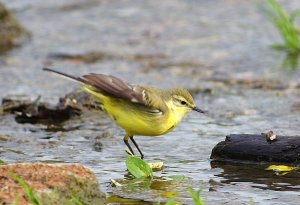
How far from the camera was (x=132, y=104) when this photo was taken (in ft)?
24.8

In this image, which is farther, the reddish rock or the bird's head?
the bird's head

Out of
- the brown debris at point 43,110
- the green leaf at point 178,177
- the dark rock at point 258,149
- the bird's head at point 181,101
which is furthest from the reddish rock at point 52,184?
the brown debris at point 43,110

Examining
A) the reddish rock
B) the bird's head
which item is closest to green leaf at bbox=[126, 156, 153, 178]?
the reddish rock

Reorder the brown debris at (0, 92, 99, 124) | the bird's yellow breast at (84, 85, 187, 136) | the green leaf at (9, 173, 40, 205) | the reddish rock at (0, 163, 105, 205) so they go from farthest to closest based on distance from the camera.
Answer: the brown debris at (0, 92, 99, 124) → the bird's yellow breast at (84, 85, 187, 136) → the reddish rock at (0, 163, 105, 205) → the green leaf at (9, 173, 40, 205)

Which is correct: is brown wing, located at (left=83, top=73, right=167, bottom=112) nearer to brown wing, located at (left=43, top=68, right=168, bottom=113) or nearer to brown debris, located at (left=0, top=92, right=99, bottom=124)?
brown wing, located at (left=43, top=68, right=168, bottom=113)

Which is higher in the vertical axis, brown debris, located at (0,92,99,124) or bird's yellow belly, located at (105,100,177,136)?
bird's yellow belly, located at (105,100,177,136)

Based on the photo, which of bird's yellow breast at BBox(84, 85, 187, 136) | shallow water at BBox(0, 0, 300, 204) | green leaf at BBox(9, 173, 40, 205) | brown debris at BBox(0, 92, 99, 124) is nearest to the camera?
green leaf at BBox(9, 173, 40, 205)

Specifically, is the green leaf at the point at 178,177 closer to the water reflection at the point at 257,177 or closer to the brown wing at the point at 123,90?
the water reflection at the point at 257,177

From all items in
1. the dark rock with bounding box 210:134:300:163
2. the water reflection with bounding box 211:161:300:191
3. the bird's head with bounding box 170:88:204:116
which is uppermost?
the bird's head with bounding box 170:88:204:116

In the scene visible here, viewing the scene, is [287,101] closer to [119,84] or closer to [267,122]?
[267,122]

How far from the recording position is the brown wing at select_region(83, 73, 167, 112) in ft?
24.0

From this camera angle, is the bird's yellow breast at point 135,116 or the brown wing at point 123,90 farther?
the bird's yellow breast at point 135,116

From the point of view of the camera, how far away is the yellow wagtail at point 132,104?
24.1 feet

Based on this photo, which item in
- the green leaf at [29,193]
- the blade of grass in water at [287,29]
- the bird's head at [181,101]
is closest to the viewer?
the green leaf at [29,193]
